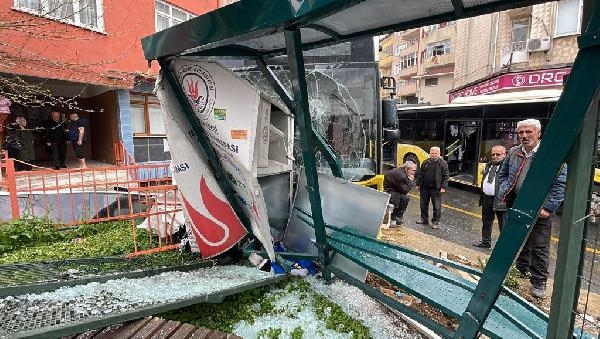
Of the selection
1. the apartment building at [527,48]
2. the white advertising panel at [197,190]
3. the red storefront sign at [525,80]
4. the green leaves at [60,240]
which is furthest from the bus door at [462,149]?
the green leaves at [60,240]

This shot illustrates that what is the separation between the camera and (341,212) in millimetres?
3555

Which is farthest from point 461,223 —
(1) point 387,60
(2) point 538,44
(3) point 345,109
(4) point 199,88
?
(1) point 387,60

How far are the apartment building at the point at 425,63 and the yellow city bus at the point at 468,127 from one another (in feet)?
34.9

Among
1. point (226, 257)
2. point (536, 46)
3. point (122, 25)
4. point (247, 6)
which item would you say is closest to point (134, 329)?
point (226, 257)

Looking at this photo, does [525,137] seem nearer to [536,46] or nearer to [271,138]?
[271,138]

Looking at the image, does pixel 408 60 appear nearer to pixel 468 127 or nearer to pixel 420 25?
pixel 468 127

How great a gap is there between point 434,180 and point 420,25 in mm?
5163

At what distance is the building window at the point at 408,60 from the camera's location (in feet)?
119

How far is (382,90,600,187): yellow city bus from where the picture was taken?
29.0ft

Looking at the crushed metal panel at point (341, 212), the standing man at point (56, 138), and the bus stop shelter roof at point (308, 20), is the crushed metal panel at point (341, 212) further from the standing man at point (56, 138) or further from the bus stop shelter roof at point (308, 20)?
the standing man at point (56, 138)

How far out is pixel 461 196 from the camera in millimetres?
10250

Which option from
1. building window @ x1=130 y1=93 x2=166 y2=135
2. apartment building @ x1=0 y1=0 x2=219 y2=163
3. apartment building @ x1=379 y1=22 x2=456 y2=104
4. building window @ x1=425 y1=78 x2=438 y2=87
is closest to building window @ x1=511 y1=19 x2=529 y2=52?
apartment building @ x1=379 y1=22 x2=456 y2=104

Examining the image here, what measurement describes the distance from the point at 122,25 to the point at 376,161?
9254mm

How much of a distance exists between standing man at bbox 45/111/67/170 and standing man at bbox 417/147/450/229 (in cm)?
918
